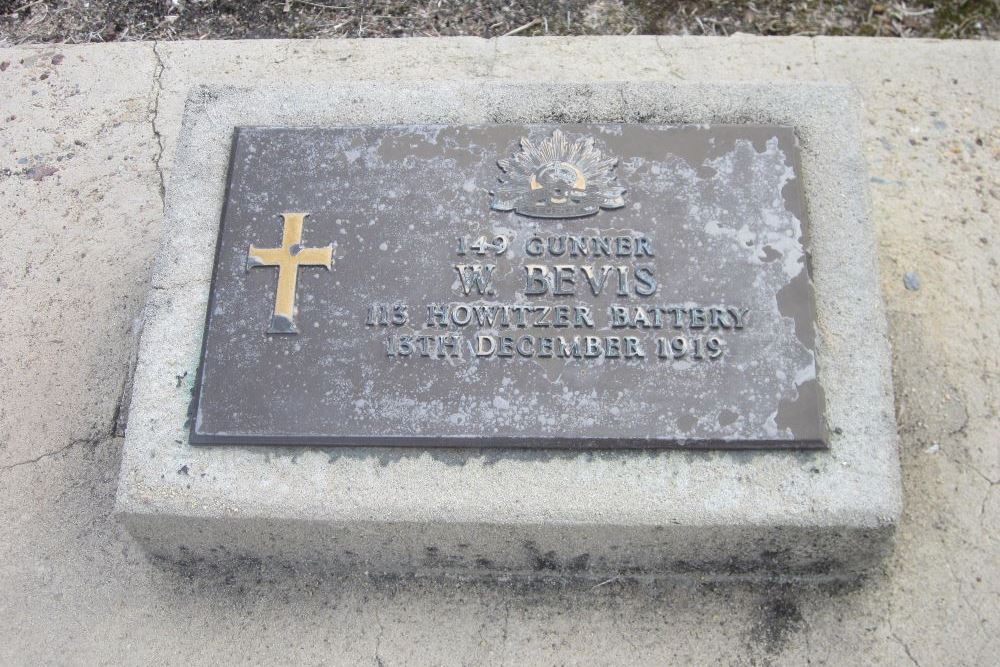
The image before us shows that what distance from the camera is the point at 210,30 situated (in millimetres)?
4336

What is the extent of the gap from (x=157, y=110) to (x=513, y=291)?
219cm

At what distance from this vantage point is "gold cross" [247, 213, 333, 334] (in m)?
2.76

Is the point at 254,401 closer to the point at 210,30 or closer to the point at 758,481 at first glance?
the point at 758,481

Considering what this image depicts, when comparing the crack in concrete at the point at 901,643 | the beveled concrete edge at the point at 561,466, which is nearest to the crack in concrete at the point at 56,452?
the beveled concrete edge at the point at 561,466

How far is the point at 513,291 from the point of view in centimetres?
276

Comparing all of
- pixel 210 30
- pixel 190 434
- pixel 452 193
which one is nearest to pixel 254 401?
pixel 190 434

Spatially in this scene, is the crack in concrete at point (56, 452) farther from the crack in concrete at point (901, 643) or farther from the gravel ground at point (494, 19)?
the crack in concrete at point (901, 643)

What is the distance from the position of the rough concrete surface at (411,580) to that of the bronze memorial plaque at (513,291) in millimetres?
477

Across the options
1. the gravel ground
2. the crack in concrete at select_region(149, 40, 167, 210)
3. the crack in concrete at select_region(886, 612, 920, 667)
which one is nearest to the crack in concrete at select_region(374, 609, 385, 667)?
the crack in concrete at select_region(886, 612, 920, 667)

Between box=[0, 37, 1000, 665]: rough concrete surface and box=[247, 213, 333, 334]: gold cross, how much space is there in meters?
0.88

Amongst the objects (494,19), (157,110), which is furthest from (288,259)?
(494,19)

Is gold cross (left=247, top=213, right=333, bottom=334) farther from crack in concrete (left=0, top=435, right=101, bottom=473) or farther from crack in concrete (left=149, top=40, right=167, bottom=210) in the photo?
crack in concrete (left=149, top=40, right=167, bottom=210)

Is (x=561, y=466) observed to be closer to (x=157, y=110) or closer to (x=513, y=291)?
(x=513, y=291)

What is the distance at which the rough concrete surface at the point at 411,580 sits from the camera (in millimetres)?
2770
